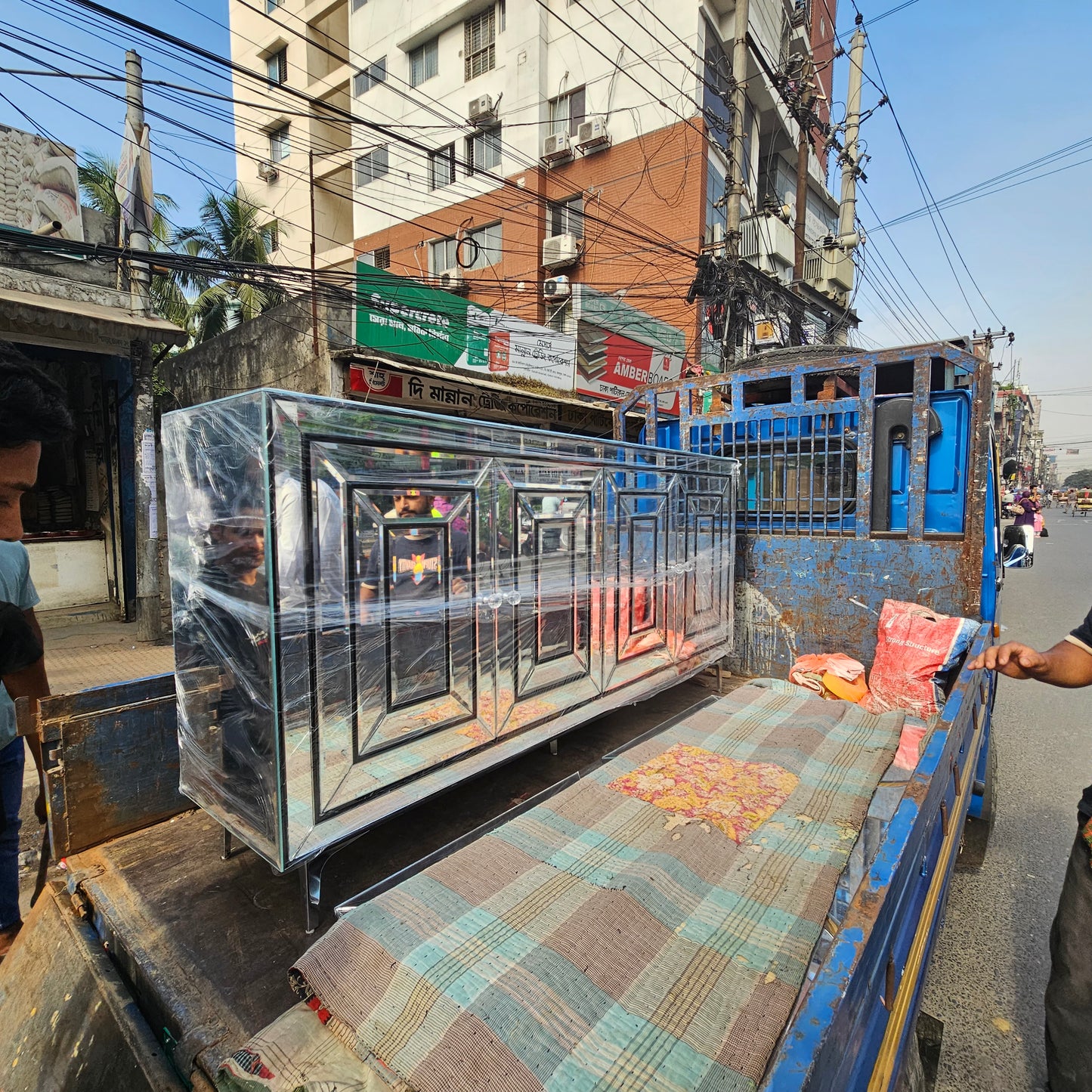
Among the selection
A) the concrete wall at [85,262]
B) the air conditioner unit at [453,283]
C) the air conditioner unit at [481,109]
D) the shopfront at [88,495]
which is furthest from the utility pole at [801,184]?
the shopfront at [88,495]

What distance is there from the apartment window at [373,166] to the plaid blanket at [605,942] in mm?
21592

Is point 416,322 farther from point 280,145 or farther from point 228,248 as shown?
point 280,145

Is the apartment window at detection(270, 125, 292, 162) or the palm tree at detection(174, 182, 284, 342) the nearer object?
the palm tree at detection(174, 182, 284, 342)

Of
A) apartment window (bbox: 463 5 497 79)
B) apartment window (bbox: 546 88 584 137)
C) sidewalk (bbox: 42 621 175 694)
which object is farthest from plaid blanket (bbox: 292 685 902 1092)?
apartment window (bbox: 463 5 497 79)

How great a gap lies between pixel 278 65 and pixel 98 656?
78.0 feet

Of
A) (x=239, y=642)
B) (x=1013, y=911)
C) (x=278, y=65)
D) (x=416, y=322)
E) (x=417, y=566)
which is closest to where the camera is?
(x=239, y=642)

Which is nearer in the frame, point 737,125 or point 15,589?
point 15,589

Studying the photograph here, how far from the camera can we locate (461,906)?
158cm

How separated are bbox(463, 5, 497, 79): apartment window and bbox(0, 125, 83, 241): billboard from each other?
1318 cm

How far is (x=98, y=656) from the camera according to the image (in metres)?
6.78

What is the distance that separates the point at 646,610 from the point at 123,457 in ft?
28.3

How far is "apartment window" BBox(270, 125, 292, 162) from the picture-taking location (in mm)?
21141

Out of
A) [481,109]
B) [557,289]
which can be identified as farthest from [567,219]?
[481,109]

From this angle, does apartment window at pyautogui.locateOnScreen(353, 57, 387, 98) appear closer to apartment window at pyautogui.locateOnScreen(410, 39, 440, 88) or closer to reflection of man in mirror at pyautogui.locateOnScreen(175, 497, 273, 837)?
apartment window at pyautogui.locateOnScreen(410, 39, 440, 88)
